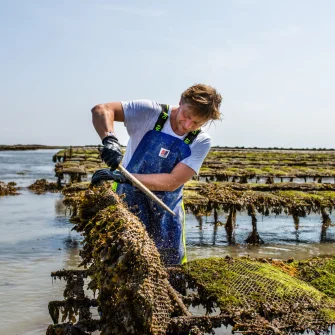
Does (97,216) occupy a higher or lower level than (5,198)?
higher

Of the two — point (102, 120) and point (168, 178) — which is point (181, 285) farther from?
point (102, 120)

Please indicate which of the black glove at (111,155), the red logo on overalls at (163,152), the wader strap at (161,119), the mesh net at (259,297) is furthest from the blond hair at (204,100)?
the mesh net at (259,297)

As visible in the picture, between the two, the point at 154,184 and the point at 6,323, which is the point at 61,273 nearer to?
the point at 154,184

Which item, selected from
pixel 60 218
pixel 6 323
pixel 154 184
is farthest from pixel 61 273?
pixel 60 218

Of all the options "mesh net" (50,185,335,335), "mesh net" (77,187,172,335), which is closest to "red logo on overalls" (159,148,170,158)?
"mesh net" (50,185,335,335)

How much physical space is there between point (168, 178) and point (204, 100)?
0.65m

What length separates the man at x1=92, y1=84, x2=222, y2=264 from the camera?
3.25m

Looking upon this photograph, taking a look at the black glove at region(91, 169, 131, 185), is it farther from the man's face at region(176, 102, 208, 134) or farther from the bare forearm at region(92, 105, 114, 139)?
the man's face at region(176, 102, 208, 134)

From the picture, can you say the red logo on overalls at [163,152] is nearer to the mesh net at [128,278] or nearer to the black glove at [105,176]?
the black glove at [105,176]

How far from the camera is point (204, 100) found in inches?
125

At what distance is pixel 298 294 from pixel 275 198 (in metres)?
8.11

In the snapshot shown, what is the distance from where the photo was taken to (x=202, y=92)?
10.5 ft

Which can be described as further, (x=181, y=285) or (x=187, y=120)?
(x=181, y=285)

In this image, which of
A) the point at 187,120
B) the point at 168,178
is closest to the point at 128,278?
the point at 168,178
